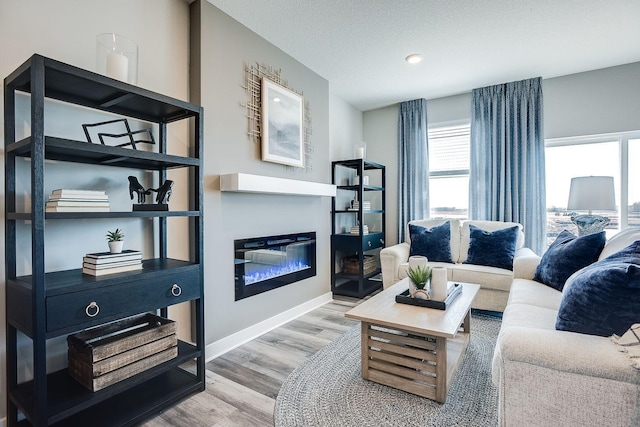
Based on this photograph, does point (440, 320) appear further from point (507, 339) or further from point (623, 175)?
point (623, 175)

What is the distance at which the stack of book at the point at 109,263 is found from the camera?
5.19ft

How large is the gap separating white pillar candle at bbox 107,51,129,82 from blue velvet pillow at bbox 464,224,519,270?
3387 millimetres

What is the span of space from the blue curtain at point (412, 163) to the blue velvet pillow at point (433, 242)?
67 cm

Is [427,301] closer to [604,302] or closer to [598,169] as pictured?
[604,302]

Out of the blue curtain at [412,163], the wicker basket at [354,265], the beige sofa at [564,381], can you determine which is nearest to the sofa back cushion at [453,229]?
the blue curtain at [412,163]

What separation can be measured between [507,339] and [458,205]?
10.7 feet

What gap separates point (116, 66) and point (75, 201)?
0.71 meters

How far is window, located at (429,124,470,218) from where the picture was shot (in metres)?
4.31

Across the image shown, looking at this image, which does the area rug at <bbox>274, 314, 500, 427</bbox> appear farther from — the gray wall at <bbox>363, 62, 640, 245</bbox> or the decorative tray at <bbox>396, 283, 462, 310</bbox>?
the gray wall at <bbox>363, 62, 640, 245</bbox>

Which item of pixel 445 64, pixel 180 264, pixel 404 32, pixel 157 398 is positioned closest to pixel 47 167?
pixel 180 264

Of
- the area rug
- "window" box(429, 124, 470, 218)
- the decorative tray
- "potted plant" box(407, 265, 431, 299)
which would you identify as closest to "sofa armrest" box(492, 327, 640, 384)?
the area rug

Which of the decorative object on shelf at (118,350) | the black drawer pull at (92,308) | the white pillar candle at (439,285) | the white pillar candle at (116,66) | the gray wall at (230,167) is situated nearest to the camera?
the black drawer pull at (92,308)

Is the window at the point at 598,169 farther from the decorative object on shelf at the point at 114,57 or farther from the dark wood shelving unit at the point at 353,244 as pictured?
the decorative object on shelf at the point at 114,57

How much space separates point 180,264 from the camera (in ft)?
6.28
